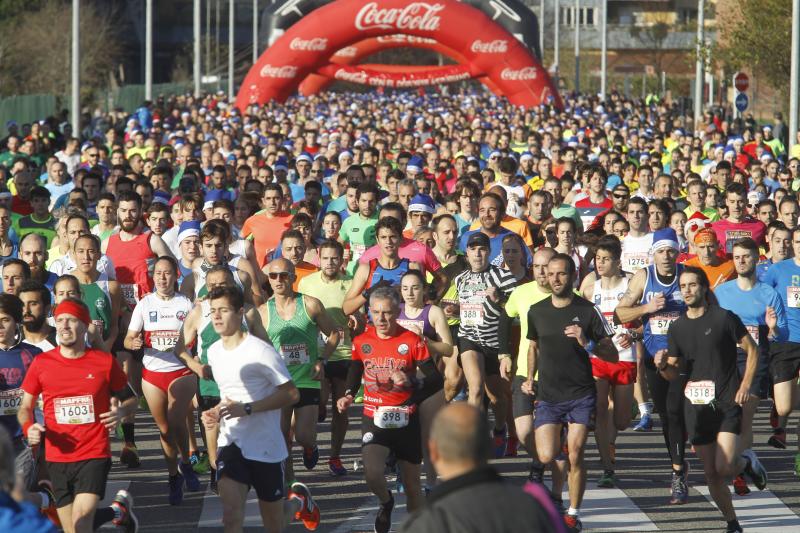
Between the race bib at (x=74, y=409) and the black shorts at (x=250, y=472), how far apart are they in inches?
27.8

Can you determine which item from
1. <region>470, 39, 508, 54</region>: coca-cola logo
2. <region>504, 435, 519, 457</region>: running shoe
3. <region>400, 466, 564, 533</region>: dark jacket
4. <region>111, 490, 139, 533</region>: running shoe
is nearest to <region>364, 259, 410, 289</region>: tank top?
<region>504, 435, 519, 457</region>: running shoe

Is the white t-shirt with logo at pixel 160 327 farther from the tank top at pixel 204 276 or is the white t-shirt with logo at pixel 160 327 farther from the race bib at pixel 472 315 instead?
the race bib at pixel 472 315

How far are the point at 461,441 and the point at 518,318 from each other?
20.5 ft

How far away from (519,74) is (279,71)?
6719 mm

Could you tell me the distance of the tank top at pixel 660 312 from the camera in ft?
36.7

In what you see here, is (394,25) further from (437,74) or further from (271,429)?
(271,429)

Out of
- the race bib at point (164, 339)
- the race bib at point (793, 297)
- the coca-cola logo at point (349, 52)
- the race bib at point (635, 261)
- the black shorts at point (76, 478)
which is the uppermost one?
the coca-cola logo at point (349, 52)

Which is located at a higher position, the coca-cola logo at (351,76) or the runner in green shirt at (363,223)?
the coca-cola logo at (351,76)

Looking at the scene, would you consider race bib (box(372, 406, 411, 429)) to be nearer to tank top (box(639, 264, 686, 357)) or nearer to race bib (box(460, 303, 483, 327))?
race bib (box(460, 303, 483, 327))

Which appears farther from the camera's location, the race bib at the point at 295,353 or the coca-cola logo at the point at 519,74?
the coca-cola logo at the point at 519,74

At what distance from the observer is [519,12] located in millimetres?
48562

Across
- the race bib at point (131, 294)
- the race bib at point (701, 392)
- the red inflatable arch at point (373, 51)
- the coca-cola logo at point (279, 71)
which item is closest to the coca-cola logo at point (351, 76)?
the red inflatable arch at point (373, 51)

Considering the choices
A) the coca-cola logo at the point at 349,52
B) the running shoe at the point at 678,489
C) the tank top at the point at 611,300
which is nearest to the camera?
the running shoe at the point at 678,489

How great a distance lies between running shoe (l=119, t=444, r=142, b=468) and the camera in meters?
11.6
